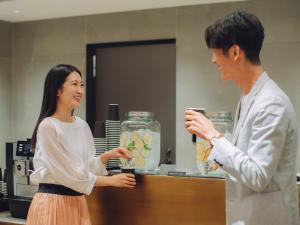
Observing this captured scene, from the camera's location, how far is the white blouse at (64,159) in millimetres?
1773

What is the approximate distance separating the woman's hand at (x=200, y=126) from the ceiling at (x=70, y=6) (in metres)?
2.46

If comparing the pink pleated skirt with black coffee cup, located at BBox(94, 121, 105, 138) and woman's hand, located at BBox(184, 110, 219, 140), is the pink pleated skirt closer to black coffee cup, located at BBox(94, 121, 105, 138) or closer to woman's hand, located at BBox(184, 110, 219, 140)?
black coffee cup, located at BBox(94, 121, 105, 138)

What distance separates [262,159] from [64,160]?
0.89m

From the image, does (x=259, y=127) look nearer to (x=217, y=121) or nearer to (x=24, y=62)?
(x=217, y=121)

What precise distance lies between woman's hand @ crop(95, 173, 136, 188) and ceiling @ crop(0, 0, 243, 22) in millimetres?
2107

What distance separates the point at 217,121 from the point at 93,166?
54 cm

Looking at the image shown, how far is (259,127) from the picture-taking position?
114cm

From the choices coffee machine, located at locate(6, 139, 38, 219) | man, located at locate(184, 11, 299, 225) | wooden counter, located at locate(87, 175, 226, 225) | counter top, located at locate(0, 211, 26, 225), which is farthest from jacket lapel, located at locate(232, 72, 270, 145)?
coffee machine, located at locate(6, 139, 38, 219)

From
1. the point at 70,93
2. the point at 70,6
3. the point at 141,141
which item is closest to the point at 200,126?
the point at 141,141

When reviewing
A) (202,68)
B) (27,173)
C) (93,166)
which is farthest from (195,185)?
(202,68)

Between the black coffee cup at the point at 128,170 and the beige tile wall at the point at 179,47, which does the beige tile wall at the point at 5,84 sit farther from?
the black coffee cup at the point at 128,170

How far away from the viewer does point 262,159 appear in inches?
44.2

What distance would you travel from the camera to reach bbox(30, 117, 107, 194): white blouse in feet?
5.82

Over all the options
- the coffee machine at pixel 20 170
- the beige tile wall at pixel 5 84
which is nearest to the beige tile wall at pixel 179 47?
the beige tile wall at pixel 5 84
